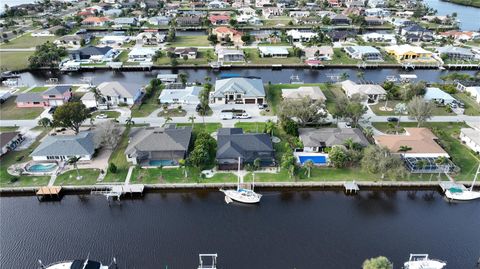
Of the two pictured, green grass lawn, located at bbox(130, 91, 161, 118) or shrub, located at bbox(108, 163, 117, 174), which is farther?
green grass lawn, located at bbox(130, 91, 161, 118)

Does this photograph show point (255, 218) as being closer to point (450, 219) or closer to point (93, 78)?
point (450, 219)

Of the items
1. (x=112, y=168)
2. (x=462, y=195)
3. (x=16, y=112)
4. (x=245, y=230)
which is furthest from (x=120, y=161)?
(x=462, y=195)

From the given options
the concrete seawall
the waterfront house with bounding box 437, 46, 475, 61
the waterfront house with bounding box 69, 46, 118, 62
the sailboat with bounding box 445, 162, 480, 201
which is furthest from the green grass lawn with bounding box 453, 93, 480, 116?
the waterfront house with bounding box 69, 46, 118, 62

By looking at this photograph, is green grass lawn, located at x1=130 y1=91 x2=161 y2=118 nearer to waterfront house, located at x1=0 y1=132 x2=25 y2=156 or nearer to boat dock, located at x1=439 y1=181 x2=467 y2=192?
waterfront house, located at x1=0 y1=132 x2=25 y2=156

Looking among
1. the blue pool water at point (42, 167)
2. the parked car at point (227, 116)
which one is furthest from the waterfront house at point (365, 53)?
the blue pool water at point (42, 167)

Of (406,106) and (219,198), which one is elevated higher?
(406,106)

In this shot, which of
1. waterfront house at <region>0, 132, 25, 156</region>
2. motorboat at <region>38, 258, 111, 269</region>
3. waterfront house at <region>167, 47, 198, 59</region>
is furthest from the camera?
waterfront house at <region>167, 47, 198, 59</region>

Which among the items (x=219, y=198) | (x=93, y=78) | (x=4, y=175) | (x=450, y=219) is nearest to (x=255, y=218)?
(x=219, y=198)
